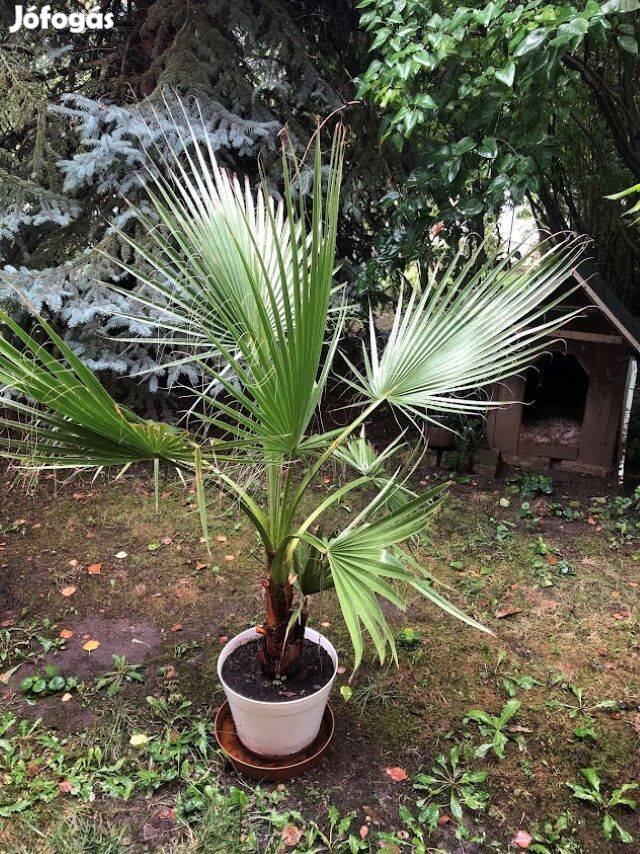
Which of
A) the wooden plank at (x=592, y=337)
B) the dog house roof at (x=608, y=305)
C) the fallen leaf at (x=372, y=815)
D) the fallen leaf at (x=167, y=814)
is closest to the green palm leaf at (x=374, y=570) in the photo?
the fallen leaf at (x=372, y=815)

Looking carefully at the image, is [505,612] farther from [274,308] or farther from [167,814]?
[274,308]

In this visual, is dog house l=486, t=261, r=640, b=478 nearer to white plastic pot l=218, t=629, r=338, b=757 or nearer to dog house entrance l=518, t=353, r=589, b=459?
dog house entrance l=518, t=353, r=589, b=459

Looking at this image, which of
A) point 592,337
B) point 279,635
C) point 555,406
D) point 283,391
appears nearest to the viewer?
point 283,391

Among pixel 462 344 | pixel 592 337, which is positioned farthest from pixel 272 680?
pixel 592 337

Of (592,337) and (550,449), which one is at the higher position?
(592,337)

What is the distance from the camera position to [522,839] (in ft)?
6.50

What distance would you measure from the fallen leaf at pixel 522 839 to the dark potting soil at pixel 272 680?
729mm

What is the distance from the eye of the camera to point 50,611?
2.99 metres

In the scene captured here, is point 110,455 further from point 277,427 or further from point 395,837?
point 395,837

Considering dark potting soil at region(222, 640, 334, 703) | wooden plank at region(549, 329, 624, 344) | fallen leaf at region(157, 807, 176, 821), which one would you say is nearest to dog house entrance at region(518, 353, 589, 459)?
wooden plank at region(549, 329, 624, 344)

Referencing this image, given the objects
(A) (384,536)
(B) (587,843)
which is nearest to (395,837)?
(B) (587,843)

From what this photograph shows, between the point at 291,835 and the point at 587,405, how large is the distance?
9.80 ft

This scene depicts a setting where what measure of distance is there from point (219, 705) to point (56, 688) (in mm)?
644

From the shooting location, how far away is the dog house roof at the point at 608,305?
11.2 ft
